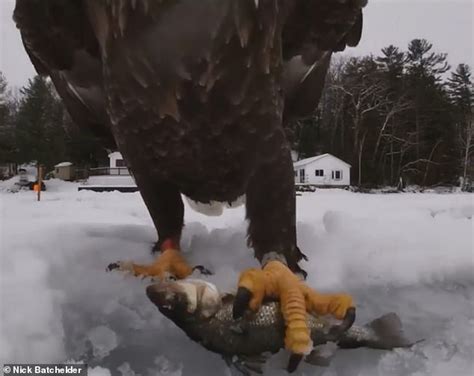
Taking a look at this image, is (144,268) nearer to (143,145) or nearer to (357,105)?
(143,145)

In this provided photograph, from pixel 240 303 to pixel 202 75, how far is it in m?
0.75

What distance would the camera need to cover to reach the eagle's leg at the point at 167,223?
6.36 feet

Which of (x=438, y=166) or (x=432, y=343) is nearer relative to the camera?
(x=432, y=343)

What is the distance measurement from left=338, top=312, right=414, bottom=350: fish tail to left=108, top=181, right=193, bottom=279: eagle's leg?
76 cm

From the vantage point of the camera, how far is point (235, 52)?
1.63m

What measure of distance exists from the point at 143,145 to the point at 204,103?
0.99 feet

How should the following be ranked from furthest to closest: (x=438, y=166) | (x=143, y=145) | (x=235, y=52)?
(x=438, y=166) → (x=143, y=145) → (x=235, y=52)

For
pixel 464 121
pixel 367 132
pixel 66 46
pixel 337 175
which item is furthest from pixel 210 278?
pixel 464 121

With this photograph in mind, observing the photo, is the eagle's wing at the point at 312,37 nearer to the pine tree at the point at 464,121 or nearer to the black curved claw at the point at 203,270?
the black curved claw at the point at 203,270

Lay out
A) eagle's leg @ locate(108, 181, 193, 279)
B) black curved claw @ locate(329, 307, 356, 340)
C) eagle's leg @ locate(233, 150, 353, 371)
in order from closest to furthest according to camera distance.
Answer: black curved claw @ locate(329, 307, 356, 340), eagle's leg @ locate(233, 150, 353, 371), eagle's leg @ locate(108, 181, 193, 279)

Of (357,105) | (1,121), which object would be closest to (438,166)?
(357,105)

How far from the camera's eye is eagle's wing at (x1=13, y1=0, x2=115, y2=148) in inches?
67.4

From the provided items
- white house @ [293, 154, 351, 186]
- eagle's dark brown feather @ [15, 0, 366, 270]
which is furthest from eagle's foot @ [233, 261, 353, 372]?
white house @ [293, 154, 351, 186]

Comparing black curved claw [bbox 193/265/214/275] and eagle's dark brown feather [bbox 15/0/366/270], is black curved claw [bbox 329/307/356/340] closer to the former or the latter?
eagle's dark brown feather [bbox 15/0/366/270]
